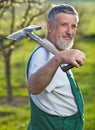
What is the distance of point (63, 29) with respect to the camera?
3.35m

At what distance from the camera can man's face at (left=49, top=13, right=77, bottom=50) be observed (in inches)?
132

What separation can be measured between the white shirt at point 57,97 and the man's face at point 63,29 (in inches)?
5.0

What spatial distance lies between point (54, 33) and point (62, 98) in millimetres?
495

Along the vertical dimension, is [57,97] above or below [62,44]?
below

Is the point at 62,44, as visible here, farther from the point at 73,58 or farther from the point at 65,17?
the point at 73,58

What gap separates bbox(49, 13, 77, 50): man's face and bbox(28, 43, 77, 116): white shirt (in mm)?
126

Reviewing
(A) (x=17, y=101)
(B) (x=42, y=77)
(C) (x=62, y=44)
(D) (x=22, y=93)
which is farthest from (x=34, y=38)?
(D) (x=22, y=93)

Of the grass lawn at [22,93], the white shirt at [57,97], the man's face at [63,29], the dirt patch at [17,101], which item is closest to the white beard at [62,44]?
the man's face at [63,29]

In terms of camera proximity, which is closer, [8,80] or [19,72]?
[8,80]

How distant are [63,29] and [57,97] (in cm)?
51

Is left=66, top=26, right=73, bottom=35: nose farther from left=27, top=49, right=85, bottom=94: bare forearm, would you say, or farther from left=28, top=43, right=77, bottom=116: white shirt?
left=27, top=49, right=85, bottom=94: bare forearm

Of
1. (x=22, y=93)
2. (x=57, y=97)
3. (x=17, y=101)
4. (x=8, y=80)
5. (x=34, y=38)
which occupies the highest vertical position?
(x=34, y=38)

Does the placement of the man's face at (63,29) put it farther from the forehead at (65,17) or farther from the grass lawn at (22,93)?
the grass lawn at (22,93)

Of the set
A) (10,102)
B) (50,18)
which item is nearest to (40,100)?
(50,18)
